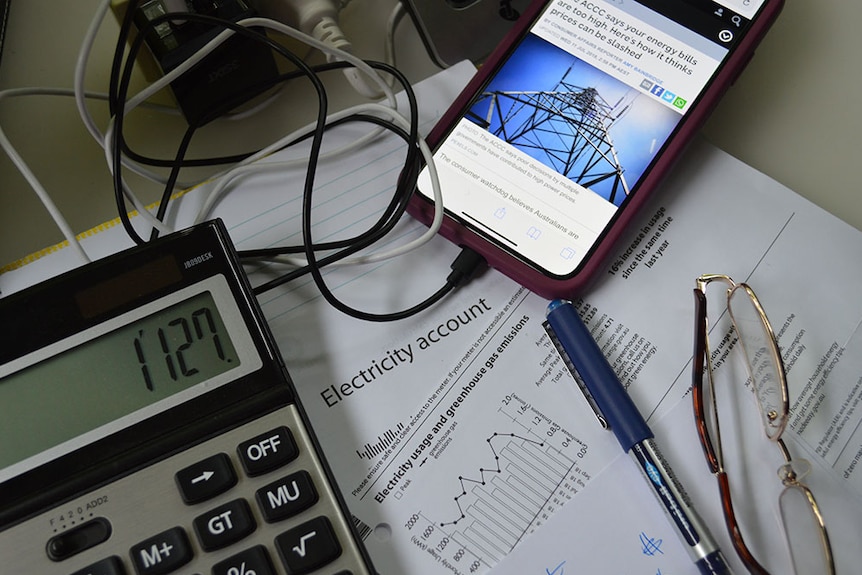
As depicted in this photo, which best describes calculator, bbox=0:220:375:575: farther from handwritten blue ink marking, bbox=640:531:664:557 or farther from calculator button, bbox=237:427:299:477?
handwritten blue ink marking, bbox=640:531:664:557

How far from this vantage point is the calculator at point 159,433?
1.18ft

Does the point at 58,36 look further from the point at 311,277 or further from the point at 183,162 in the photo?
the point at 311,277

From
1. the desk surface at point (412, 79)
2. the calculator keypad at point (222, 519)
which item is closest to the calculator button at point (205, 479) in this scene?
the calculator keypad at point (222, 519)

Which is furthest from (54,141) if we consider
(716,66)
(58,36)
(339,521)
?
(716,66)

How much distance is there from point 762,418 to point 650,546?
100 mm

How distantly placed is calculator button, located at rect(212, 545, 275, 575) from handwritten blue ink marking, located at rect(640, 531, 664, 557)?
20 centimetres

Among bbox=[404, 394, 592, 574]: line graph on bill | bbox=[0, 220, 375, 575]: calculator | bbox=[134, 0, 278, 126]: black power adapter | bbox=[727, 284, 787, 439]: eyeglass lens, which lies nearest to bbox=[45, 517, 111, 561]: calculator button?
bbox=[0, 220, 375, 575]: calculator

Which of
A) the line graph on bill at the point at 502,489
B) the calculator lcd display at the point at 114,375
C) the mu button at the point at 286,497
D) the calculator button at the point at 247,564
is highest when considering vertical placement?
the calculator lcd display at the point at 114,375

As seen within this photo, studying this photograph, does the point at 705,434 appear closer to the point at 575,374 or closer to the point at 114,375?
the point at 575,374

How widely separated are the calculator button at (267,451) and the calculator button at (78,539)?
0.07 metres

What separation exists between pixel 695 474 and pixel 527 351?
0.38 feet

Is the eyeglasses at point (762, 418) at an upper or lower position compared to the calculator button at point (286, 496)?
lower

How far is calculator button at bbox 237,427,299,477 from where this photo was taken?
1.23 ft

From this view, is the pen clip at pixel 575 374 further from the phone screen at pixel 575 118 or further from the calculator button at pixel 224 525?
the calculator button at pixel 224 525
